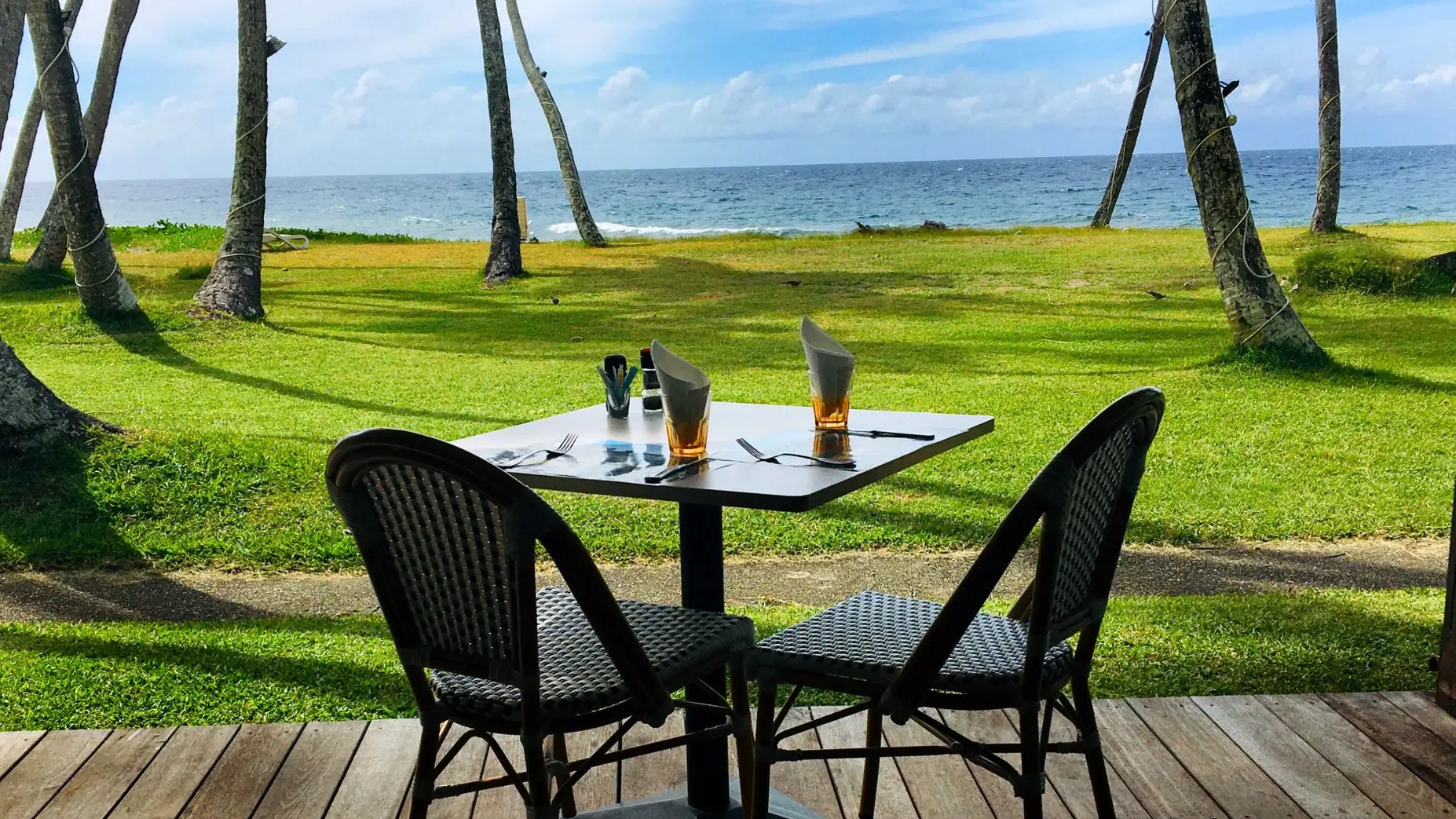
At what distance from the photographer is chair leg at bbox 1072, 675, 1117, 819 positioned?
205 centimetres

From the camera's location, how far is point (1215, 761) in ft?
8.59

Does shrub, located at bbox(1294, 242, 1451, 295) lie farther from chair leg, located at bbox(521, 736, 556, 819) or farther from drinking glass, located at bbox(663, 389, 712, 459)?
chair leg, located at bbox(521, 736, 556, 819)

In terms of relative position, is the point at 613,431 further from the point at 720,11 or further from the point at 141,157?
the point at 720,11

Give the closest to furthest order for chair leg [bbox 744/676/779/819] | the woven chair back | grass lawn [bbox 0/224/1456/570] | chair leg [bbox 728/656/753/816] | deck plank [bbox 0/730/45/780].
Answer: the woven chair back
chair leg [bbox 744/676/779/819]
chair leg [bbox 728/656/753/816]
deck plank [bbox 0/730/45/780]
grass lawn [bbox 0/224/1456/570]

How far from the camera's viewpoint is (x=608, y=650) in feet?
5.93

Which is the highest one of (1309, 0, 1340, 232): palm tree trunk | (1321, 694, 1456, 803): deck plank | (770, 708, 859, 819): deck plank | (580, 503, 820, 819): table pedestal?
(1309, 0, 1340, 232): palm tree trunk

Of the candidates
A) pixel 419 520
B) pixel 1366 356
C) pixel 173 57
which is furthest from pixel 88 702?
pixel 173 57

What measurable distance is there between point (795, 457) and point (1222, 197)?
6.15 m

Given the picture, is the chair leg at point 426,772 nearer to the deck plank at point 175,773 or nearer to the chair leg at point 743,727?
the chair leg at point 743,727

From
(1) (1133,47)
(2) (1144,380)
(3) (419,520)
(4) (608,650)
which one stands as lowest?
(2) (1144,380)

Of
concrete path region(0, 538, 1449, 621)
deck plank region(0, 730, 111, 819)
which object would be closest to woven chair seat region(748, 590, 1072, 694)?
deck plank region(0, 730, 111, 819)

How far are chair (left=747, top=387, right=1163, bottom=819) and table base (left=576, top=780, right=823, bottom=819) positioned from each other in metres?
0.29

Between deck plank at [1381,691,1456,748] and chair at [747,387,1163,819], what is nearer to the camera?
chair at [747,387,1163,819]

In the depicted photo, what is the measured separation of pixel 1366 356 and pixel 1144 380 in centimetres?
154
